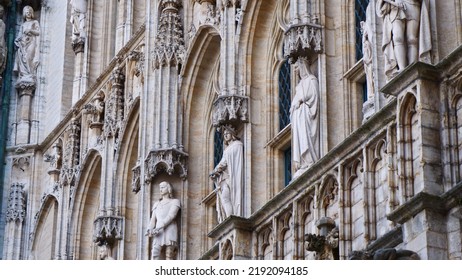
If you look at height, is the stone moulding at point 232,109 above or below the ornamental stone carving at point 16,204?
below

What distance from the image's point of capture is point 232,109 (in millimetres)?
29016

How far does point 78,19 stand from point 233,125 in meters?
13.0

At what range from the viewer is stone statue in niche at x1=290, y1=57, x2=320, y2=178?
26.0 m

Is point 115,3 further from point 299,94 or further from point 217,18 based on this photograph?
point 299,94

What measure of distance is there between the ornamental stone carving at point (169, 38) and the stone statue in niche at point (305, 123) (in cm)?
638

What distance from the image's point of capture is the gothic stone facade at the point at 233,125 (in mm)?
21375

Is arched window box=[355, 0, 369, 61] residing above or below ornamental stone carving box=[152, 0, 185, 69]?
below

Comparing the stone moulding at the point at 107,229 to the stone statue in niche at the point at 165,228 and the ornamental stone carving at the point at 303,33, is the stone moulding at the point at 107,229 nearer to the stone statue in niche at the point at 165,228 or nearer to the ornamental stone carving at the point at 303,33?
the stone statue in niche at the point at 165,228


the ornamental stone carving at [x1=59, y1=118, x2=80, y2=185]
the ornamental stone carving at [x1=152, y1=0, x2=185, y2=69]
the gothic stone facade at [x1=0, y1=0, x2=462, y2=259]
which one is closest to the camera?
the gothic stone facade at [x1=0, y1=0, x2=462, y2=259]

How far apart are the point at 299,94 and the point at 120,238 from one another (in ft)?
28.8

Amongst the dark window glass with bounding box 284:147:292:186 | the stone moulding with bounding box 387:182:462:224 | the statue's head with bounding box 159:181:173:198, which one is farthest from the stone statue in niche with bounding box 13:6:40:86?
the stone moulding with bounding box 387:182:462:224

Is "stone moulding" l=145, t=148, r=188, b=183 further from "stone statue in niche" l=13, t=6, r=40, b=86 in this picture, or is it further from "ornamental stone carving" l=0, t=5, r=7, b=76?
"ornamental stone carving" l=0, t=5, r=7, b=76

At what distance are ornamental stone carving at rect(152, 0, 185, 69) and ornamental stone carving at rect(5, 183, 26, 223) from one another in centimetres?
972

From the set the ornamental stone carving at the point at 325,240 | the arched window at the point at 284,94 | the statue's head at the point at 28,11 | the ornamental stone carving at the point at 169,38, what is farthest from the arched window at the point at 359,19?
the statue's head at the point at 28,11
